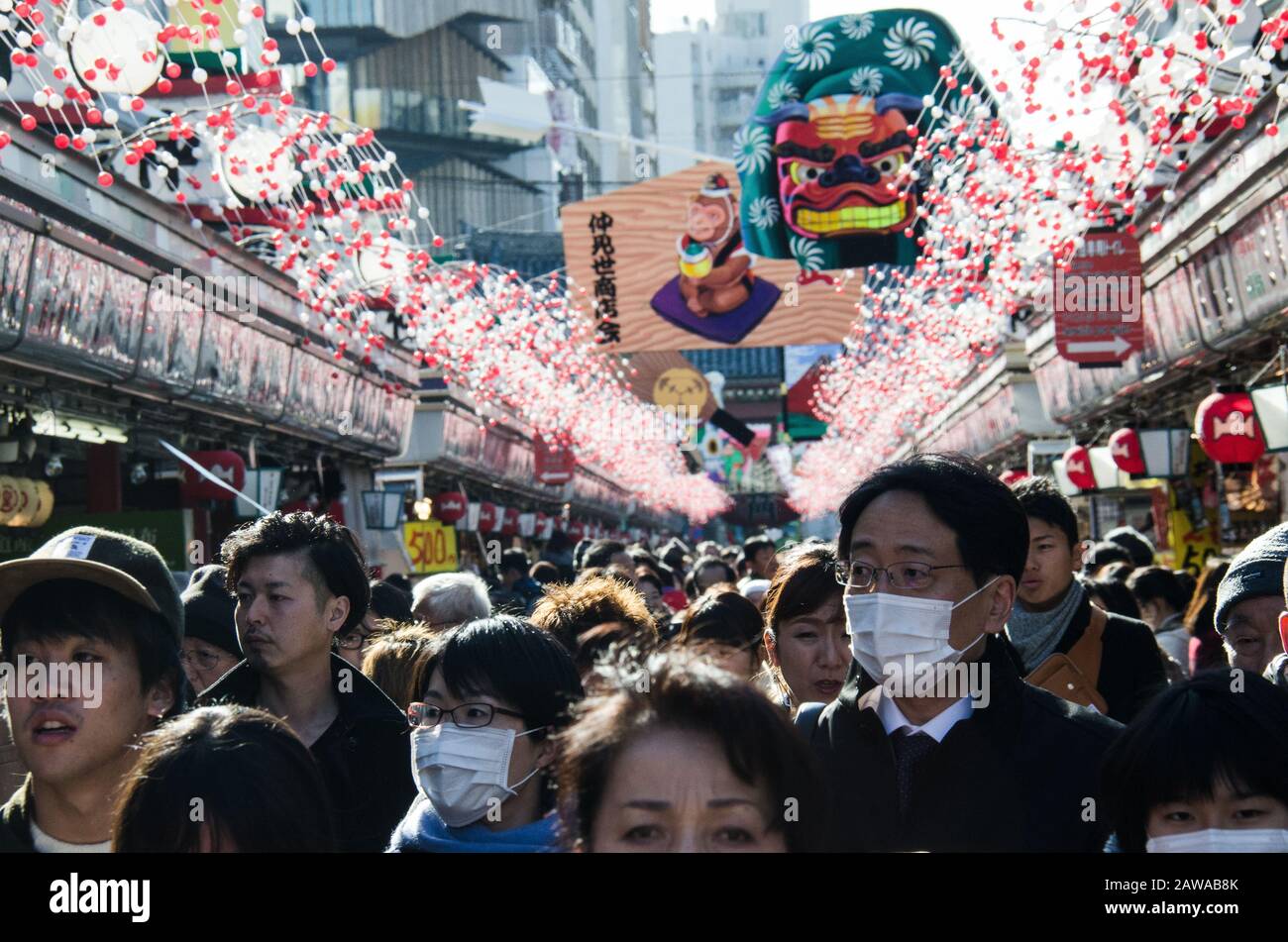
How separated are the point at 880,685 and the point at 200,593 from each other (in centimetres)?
298

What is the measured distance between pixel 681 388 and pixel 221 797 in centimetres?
2460

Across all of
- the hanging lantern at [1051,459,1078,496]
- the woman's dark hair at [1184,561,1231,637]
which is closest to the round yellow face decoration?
the hanging lantern at [1051,459,1078,496]

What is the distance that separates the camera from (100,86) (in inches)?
368

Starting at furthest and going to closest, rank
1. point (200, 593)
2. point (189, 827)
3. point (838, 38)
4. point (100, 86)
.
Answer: point (838, 38) → point (100, 86) → point (200, 593) → point (189, 827)

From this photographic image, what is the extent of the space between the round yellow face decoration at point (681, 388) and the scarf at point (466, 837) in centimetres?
2333

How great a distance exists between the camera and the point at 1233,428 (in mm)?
11023

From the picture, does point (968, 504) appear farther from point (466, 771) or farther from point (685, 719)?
point (466, 771)

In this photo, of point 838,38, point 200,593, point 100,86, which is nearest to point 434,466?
point 838,38

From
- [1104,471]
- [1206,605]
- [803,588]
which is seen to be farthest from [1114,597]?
[1104,471]

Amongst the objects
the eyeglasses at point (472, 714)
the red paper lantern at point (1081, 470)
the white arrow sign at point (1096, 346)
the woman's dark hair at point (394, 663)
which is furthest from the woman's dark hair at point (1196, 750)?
the red paper lantern at point (1081, 470)

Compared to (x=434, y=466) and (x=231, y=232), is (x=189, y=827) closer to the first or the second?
(x=231, y=232)

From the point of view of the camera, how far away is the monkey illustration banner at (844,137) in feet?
39.8

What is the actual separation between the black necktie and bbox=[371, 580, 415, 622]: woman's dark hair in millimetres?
4397

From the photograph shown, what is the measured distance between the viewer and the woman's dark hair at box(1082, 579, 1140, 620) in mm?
7680
